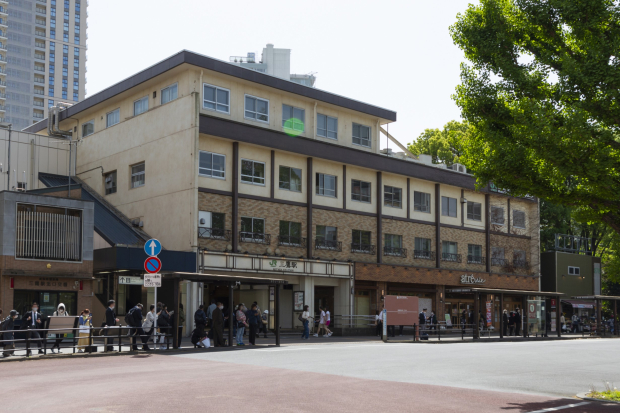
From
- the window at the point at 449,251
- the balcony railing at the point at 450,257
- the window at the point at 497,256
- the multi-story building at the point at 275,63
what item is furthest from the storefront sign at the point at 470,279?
the multi-story building at the point at 275,63

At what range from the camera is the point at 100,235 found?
33469mm

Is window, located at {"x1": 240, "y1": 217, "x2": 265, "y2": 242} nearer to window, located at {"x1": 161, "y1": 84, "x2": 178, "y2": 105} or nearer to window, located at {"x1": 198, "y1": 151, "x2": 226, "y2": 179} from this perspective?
window, located at {"x1": 198, "y1": 151, "x2": 226, "y2": 179}

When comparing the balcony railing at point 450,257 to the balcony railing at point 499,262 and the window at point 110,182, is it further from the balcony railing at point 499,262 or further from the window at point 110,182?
the window at point 110,182

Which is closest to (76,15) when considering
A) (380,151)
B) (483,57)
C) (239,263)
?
(380,151)

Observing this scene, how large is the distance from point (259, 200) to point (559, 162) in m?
24.9

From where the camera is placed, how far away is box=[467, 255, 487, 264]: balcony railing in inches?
1955

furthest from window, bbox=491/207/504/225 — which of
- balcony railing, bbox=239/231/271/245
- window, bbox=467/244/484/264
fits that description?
balcony railing, bbox=239/231/271/245

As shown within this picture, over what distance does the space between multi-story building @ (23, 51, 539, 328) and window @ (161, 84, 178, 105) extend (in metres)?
0.09

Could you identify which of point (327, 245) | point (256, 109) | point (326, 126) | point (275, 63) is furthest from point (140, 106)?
point (275, 63)

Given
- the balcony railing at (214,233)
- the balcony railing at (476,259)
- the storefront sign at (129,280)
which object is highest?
the balcony railing at (214,233)

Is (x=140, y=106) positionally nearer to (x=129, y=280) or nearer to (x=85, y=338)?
(x=129, y=280)

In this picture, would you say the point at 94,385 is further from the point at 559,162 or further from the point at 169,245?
the point at 169,245

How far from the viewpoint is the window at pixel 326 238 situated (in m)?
40.0

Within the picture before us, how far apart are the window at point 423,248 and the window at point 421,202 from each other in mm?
2066
